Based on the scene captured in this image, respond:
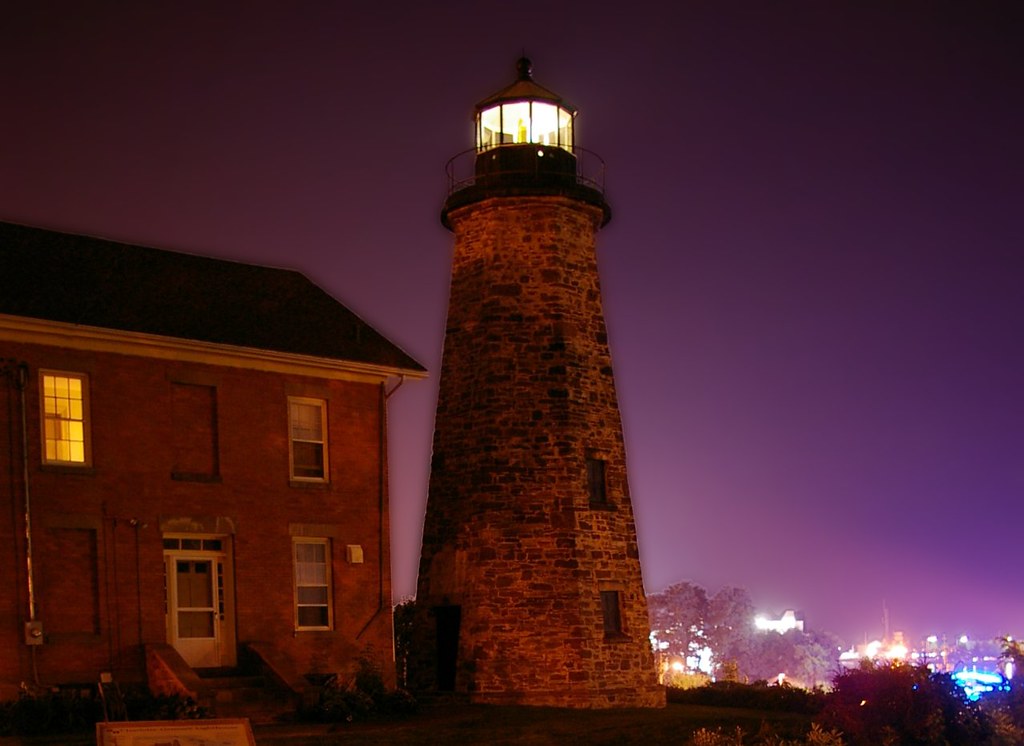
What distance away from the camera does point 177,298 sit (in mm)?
26984

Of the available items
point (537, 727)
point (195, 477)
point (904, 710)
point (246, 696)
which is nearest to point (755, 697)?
point (904, 710)

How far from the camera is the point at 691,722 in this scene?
26.0m

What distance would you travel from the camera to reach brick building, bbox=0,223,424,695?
23344 millimetres

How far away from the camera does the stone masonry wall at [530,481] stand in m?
30.6

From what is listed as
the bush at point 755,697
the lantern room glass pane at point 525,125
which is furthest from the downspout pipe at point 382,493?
the bush at point 755,697

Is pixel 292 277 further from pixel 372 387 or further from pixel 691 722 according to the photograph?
pixel 691 722

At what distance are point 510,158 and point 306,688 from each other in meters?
14.0

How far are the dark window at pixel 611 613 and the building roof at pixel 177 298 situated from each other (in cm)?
703

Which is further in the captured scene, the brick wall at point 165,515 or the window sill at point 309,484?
the window sill at point 309,484

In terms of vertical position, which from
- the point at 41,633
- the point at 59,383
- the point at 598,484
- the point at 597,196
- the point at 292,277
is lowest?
the point at 41,633

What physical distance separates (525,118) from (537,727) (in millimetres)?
15090

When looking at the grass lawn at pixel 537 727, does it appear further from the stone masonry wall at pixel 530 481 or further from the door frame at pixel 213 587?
the door frame at pixel 213 587

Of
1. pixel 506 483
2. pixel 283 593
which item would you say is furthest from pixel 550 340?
pixel 283 593

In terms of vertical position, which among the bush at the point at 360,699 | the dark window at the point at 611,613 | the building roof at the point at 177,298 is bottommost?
the bush at the point at 360,699
